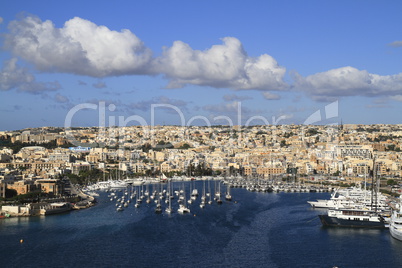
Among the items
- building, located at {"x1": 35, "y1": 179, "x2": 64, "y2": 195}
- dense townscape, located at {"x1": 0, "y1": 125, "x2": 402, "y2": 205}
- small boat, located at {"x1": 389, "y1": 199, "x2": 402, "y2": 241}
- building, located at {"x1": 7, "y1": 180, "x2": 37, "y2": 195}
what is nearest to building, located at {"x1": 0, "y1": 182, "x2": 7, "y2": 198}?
dense townscape, located at {"x1": 0, "y1": 125, "x2": 402, "y2": 205}

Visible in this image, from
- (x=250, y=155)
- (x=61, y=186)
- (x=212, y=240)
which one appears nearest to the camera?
(x=212, y=240)

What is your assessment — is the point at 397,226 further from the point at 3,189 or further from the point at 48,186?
the point at 3,189

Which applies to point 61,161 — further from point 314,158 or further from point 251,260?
point 251,260

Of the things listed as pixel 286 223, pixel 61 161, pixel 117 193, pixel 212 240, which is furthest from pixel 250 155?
pixel 212 240

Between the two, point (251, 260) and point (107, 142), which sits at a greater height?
point (107, 142)

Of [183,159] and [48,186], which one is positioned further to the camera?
[183,159]

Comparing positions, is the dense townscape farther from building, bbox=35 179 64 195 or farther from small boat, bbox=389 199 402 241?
small boat, bbox=389 199 402 241

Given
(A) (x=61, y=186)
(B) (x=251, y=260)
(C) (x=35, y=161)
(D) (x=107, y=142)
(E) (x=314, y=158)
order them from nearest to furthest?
(B) (x=251, y=260), (A) (x=61, y=186), (C) (x=35, y=161), (E) (x=314, y=158), (D) (x=107, y=142)

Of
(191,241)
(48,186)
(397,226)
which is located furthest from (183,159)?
(397,226)

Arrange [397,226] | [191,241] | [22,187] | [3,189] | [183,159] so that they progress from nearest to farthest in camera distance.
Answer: [191,241] < [397,226] < [3,189] < [22,187] < [183,159]
